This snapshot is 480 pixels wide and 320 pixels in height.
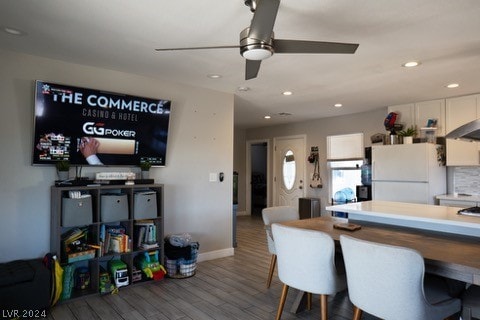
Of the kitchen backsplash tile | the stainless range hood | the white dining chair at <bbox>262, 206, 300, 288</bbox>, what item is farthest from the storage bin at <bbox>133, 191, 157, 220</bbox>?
the kitchen backsplash tile

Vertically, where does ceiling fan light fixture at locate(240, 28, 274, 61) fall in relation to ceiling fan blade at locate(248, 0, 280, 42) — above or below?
below

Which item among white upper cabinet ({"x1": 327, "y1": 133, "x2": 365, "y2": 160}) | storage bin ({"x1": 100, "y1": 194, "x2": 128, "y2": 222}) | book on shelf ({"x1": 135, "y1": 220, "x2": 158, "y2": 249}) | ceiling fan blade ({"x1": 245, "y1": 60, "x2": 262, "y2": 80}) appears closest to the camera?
ceiling fan blade ({"x1": 245, "y1": 60, "x2": 262, "y2": 80})

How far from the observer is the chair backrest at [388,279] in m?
1.60

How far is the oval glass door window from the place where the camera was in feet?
24.1

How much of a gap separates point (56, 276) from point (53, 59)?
83.2 inches

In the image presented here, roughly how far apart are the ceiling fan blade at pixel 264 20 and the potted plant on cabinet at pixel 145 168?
7.27ft

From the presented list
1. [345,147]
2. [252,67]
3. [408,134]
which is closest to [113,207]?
[252,67]

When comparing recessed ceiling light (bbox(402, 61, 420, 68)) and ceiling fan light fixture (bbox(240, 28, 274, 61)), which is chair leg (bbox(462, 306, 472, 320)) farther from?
recessed ceiling light (bbox(402, 61, 420, 68))

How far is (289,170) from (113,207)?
16.3 feet

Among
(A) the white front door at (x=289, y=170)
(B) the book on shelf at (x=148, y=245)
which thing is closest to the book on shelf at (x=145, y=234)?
(B) the book on shelf at (x=148, y=245)

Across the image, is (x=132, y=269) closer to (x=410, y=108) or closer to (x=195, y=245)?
(x=195, y=245)

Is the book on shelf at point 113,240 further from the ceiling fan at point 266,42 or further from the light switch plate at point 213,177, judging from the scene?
the ceiling fan at point 266,42

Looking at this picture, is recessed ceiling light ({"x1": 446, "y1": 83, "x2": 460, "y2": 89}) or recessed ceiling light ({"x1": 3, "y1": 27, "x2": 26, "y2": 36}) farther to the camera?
recessed ceiling light ({"x1": 446, "y1": 83, "x2": 460, "y2": 89})

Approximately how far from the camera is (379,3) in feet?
6.81
